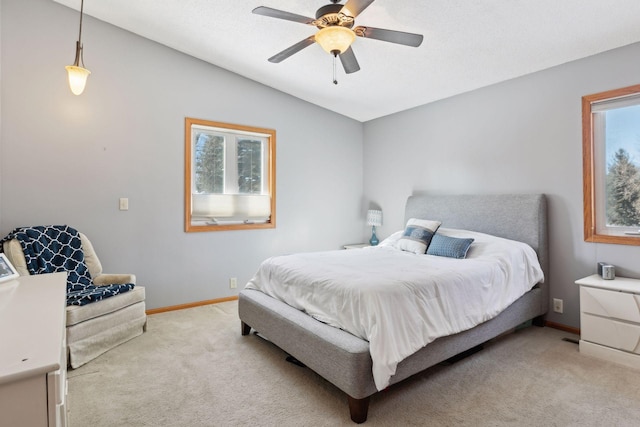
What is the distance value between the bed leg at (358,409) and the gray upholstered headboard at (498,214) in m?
2.37

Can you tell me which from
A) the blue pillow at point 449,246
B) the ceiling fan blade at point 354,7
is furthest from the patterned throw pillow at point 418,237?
the ceiling fan blade at point 354,7

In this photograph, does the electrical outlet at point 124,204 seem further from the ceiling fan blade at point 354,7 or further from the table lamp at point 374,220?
the table lamp at point 374,220

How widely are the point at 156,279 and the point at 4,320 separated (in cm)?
272

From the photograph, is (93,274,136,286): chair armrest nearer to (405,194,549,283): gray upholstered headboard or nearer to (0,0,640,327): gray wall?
(0,0,640,327): gray wall

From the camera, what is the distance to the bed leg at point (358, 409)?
187cm

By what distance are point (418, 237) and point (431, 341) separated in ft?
5.20

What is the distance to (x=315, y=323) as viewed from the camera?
229 cm

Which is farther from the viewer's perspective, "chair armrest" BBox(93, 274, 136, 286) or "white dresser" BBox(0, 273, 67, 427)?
"chair armrest" BBox(93, 274, 136, 286)

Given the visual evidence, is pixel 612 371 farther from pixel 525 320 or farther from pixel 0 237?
pixel 0 237

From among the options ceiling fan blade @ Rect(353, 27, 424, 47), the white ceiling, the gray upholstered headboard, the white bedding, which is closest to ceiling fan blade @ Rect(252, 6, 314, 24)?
ceiling fan blade @ Rect(353, 27, 424, 47)

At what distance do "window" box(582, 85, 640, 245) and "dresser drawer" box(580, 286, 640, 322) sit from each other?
0.56 m

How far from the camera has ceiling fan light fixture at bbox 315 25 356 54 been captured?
217 centimetres

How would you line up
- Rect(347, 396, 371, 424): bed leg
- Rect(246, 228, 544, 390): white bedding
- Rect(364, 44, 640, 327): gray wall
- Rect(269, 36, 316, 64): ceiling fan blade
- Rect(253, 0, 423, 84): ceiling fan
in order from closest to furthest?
Rect(347, 396, 371, 424): bed leg < Rect(246, 228, 544, 390): white bedding < Rect(253, 0, 423, 84): ceiling fan < Rect(269, 36, 316, 64): ceiling fan blade < Rect(364, 44, 640, 327): gray wall

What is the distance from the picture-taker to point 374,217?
16.4ft
